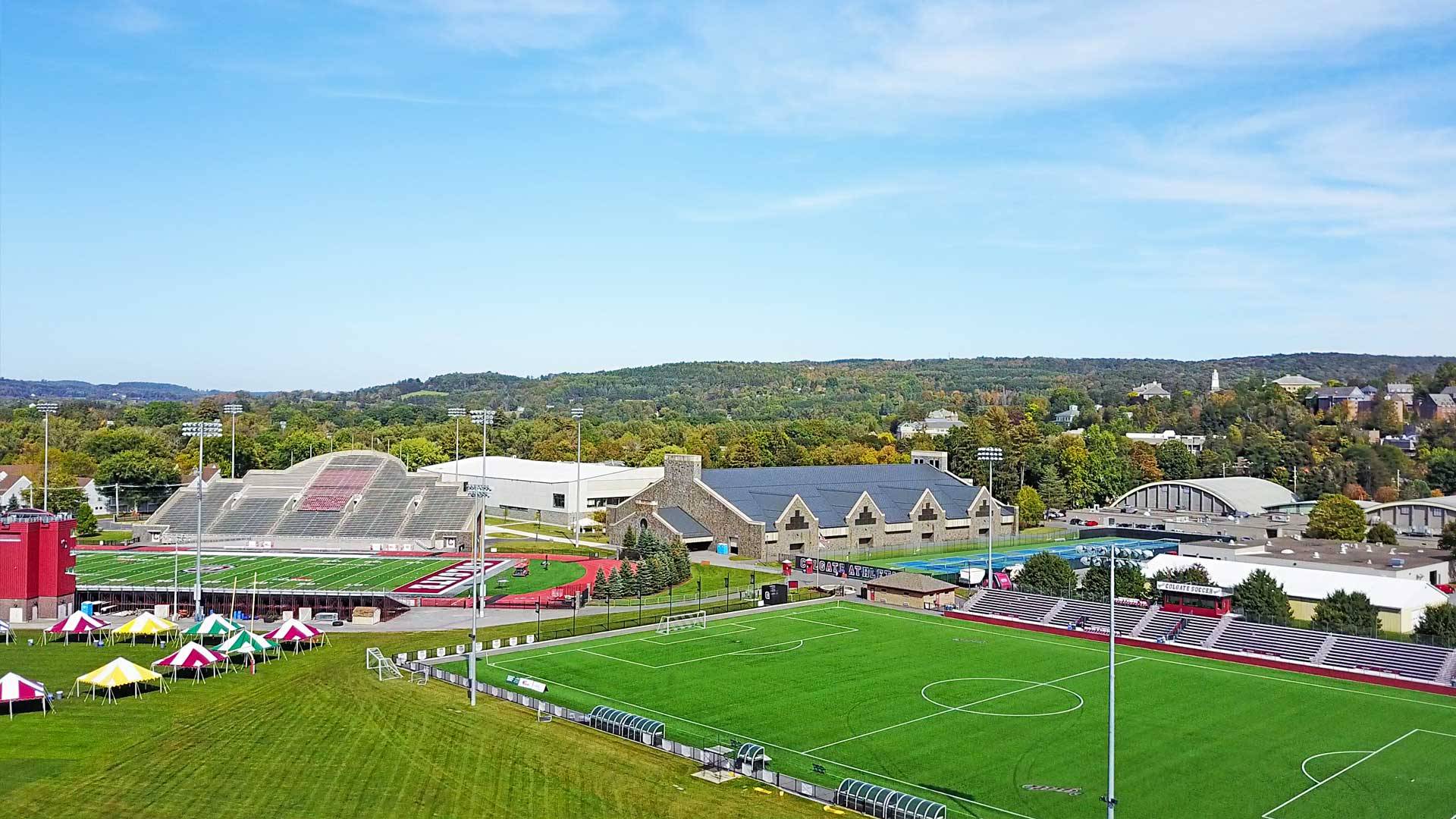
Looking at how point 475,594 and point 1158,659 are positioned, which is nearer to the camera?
point 475,594

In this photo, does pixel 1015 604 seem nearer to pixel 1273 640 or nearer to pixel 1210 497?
pixel 1273 640

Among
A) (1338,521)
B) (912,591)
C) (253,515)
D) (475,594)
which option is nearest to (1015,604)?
(912,591)

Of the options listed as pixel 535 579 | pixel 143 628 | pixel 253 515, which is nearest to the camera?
pixel 143 628

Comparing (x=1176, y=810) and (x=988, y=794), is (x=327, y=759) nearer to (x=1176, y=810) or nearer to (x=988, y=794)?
(x=988, y=794)

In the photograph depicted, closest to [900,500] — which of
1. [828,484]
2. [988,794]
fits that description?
[828,484]

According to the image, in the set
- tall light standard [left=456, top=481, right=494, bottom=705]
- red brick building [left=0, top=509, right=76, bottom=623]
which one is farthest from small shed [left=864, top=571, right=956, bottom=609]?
red brick building [left=0, top=509, right=76, bottom=623]

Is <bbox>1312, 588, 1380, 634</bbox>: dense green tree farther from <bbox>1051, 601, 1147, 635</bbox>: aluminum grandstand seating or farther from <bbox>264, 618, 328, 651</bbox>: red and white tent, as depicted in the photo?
<bbox>264, 618, 328, 651</bbox>: red and white tent

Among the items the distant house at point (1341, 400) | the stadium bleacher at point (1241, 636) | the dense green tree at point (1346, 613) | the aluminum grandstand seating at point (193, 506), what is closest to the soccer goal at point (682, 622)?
the stadium bleacher at point (1241, 636)
